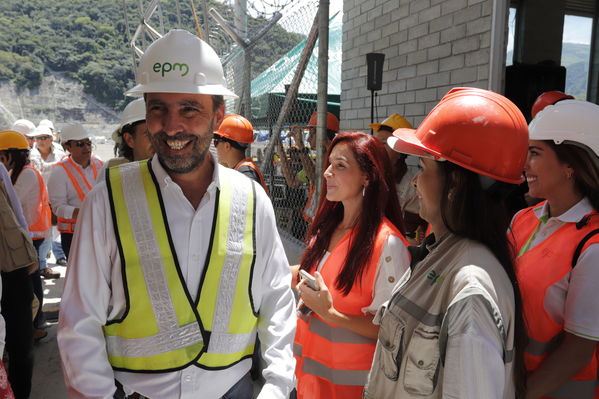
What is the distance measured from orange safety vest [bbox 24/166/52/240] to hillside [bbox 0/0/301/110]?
57551 millimetres

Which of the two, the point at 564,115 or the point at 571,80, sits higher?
the point at 571,80

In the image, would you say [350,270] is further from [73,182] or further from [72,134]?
[72,134]

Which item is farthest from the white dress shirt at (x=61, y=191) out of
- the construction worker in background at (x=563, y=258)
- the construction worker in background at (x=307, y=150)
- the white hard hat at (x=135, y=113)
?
the construction worker in background at (x=563, y=258)

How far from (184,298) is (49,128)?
8.35m

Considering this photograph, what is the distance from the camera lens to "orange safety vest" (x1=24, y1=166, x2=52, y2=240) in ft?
17.3

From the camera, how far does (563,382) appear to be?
Result: 1591 millimetres

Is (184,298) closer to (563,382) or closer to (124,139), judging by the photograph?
(563,382)

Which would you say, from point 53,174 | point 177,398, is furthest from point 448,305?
point 53,174

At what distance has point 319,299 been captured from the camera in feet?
6.42

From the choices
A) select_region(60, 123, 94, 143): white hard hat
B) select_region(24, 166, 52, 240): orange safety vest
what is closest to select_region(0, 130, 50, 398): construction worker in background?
select_region(24, 166, 52, 240): orange safety vest

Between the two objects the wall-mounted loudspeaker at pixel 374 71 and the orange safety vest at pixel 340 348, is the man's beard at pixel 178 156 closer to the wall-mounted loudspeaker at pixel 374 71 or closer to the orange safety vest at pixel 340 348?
the orange safety vest at pixel 340 348

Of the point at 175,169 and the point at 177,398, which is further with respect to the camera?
the point at 175,169

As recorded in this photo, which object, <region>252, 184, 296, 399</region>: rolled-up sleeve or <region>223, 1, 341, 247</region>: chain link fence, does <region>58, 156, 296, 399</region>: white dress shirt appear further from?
<region>223, 1, 341, 247</region>: chain link fence

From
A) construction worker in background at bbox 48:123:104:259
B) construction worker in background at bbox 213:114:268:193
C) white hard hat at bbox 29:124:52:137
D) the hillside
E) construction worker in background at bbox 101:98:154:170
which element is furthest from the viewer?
the hillside
